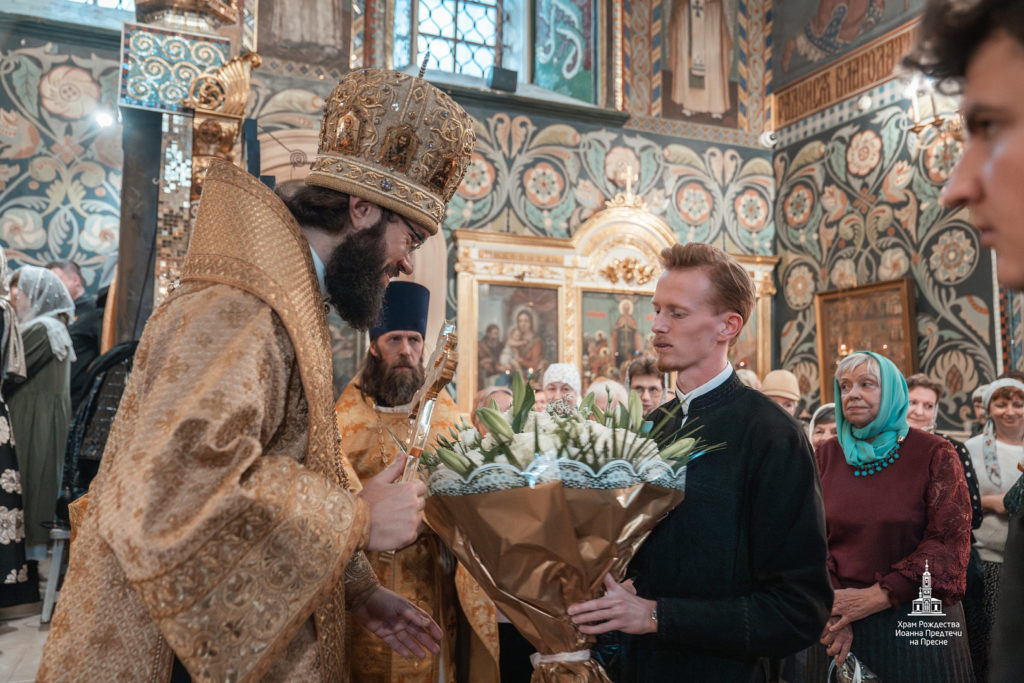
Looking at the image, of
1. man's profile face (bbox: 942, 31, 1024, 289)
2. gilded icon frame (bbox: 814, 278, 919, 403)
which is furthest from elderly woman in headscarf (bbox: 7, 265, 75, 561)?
gilded icon frame (bbox: 814, 278, 919, 403)

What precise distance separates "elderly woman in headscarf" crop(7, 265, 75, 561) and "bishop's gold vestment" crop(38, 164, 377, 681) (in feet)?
13.5

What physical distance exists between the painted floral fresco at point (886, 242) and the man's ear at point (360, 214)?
7548 millimetres

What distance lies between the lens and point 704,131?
1006cm

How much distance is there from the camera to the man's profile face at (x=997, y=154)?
77cm

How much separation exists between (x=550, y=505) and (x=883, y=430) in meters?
2.39

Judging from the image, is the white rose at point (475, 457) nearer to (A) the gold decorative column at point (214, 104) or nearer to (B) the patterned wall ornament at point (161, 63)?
(A) the gold decorative column at point (214, 104)

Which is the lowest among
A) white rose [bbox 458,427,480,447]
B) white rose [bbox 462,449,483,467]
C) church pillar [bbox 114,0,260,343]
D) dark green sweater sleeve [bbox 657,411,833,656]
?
dark green sweater sleeve [bbox 657,411,833,656]

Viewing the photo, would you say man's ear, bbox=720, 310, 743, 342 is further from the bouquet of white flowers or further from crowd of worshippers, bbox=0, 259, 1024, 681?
the bouquet of white flowers

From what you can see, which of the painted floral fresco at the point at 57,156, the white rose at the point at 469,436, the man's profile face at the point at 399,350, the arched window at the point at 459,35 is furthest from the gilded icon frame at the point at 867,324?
the painted floral fresco at the point at 57,156

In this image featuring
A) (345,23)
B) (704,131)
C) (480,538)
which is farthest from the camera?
(704,131)

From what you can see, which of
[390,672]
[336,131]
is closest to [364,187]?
[336,131]

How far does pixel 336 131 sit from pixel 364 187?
7.6 inches

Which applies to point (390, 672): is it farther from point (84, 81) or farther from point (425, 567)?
point (84, 81)

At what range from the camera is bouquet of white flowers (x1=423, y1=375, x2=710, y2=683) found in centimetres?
158
